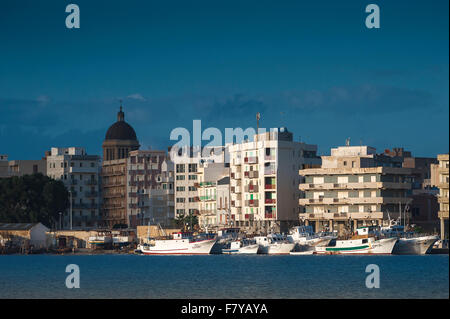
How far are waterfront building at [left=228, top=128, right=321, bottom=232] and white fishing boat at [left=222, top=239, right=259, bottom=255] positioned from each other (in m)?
11.8

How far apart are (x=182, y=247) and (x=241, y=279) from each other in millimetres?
62901

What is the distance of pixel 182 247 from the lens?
162 m

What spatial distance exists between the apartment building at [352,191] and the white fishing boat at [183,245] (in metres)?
18.2

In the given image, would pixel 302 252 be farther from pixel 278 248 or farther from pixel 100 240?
pixel 100 240

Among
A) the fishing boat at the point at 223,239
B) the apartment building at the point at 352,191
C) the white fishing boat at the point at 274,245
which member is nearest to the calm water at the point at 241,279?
the white fishing boat at the point at 274,245

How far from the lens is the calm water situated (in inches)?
3216

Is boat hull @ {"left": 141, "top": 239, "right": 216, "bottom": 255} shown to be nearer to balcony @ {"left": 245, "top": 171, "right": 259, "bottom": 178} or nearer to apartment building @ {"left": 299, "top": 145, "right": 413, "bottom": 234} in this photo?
apartment building @ {"left": 299, "top": 145, "right": 413, "bottom": 234}

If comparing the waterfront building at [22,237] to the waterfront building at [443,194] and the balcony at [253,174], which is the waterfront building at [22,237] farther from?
the waterfront building at [443,194]

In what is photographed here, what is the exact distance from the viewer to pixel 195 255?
164 meters

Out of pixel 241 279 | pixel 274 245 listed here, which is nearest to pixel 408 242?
pixel 274 245

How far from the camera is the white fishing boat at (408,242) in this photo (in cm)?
14188
